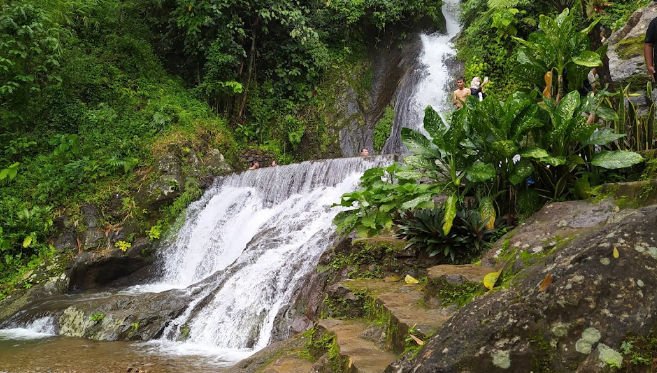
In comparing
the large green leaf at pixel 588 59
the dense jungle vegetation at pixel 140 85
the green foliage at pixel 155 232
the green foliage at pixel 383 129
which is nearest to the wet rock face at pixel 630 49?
the large green leaf at pixel 588 59

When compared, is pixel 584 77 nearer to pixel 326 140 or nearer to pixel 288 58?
pixel 326 140

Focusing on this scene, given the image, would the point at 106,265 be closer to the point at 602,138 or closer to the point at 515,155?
the point at 515,155

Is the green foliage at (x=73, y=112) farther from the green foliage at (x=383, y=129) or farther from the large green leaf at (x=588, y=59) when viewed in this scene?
the large green leaf at (x=588, y=59)

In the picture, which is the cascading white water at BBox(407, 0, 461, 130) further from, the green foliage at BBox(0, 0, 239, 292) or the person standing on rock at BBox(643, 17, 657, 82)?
the person standing on rock at BBox(643, 17, 657, 82)

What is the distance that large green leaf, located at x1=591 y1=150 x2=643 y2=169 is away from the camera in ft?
13.2

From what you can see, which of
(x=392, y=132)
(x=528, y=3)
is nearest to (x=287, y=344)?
(x=392, y=132)

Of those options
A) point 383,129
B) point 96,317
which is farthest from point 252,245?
point 383,129

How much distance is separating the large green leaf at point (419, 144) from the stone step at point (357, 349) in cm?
182

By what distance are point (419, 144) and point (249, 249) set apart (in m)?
4.22

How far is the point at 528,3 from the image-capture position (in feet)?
41.6

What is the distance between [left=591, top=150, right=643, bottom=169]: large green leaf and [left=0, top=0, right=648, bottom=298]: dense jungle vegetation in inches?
262

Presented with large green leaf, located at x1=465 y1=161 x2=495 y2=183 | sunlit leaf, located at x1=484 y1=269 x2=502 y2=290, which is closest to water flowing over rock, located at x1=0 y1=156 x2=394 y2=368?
large green leaf, located at x1=465 y1=161 x2=495 y2=183

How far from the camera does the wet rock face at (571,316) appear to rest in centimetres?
186

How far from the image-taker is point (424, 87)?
1493cm
